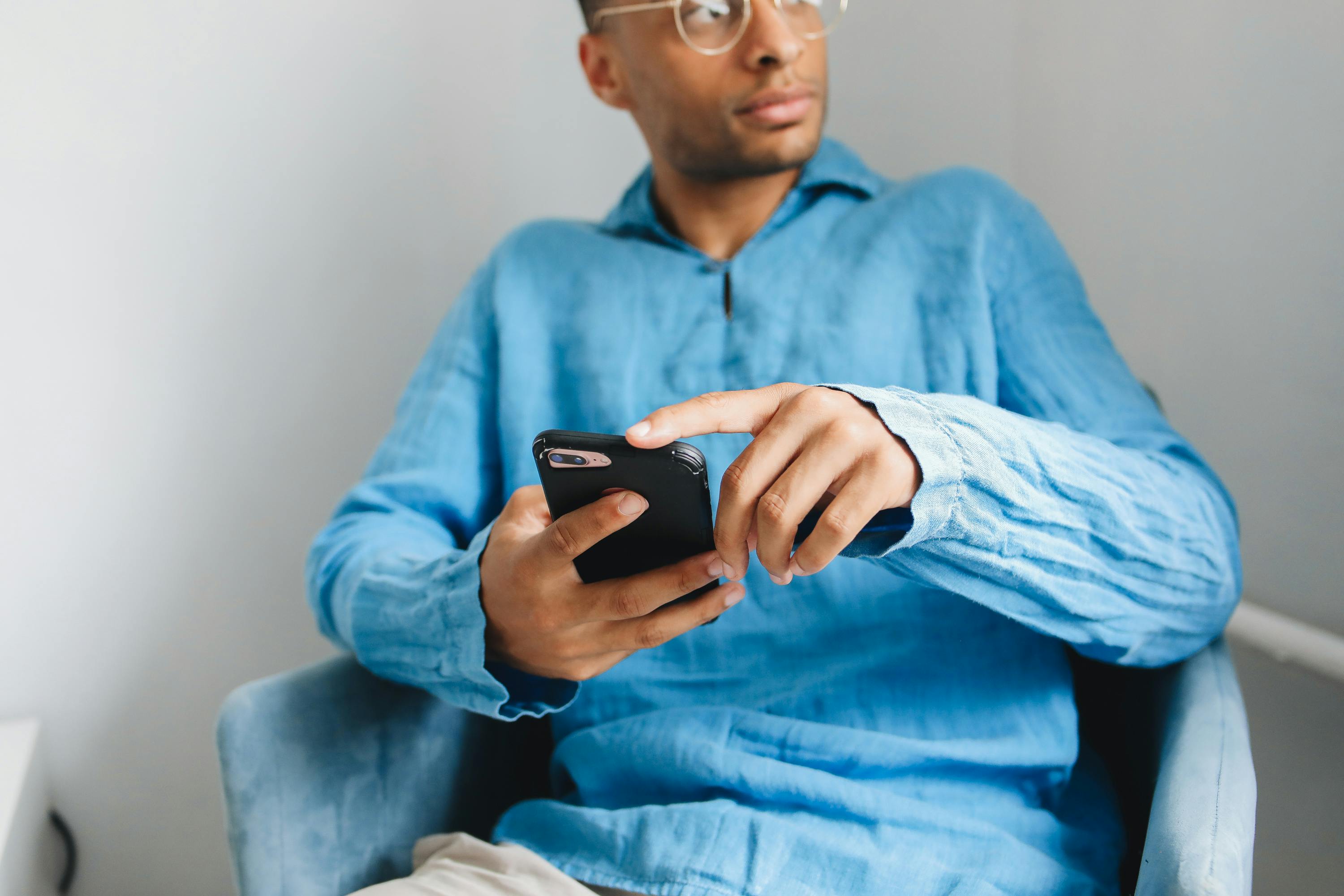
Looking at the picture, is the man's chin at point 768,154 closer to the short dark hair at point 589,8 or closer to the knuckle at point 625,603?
the short dark hair at point 589,8

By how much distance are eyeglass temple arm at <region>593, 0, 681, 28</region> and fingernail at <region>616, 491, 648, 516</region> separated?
0.65 metres

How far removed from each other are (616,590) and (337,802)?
1.26 ft

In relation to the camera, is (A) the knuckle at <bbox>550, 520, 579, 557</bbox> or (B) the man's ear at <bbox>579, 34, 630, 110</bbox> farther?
(B) the man's ear at <bbox>579, 34, 630, 110</bbox>

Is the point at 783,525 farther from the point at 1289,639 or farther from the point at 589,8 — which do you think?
the point at 589,8

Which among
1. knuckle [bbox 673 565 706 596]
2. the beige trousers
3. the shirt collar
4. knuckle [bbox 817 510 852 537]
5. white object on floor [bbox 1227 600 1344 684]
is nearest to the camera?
knuckle [bbox 817 510 852 537]

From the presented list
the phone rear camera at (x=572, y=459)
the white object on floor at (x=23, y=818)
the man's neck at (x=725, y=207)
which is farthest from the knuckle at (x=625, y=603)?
the white object on floor at (x=23, y=818)

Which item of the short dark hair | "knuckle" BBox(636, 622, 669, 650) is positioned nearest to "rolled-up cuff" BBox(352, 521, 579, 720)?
"knuckle" BBox(636, 622, 669, 650)

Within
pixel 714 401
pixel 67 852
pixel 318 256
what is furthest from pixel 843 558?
pixel 67 852

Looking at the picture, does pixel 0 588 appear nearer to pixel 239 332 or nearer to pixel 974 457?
pixel 239 332

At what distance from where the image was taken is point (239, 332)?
52.5 inches

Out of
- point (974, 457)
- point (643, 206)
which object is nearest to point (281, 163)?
point (643, 206)

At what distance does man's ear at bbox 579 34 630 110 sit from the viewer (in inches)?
48.5

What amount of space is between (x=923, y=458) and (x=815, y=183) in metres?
0.59

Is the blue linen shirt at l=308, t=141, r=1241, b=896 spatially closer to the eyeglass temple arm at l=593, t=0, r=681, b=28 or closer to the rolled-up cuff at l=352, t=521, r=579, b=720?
the rolled-up cuff at l=352, t=521, r=579, b=720
